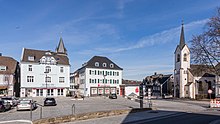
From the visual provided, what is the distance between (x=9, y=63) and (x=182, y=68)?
47.1m

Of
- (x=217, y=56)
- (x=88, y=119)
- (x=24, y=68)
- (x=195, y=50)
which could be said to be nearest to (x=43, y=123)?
(x=88, y=119)

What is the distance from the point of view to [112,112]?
21.1 meters

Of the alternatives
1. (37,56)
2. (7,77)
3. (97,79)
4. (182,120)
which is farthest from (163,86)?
(182,120)

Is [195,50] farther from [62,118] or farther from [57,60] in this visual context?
[57,60]

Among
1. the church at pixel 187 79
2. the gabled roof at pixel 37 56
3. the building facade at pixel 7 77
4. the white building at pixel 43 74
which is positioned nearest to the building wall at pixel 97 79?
the white building at pixel 43 74

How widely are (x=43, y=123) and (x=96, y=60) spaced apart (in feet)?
216

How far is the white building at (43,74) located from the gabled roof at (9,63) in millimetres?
2645

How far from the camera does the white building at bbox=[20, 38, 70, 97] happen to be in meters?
63.2

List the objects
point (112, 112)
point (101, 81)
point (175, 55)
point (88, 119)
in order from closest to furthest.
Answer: point (88, 119)
point (112, 112)
point (175, 55)
point (101, 81)

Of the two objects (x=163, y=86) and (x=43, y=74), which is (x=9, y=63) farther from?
(x=163, y=86)

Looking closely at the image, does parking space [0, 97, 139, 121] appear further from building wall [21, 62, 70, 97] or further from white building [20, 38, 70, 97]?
building wall [21, 62, 70, 97]

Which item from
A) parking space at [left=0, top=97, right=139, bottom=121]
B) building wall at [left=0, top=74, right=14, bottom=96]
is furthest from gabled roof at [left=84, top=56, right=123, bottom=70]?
parking space at [left=0, top=97, right=139, bottom=121]

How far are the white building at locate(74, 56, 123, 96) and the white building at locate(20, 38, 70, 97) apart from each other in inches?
361

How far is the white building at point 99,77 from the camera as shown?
77500mm
